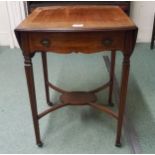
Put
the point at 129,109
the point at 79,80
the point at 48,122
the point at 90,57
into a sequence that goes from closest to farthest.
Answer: the point at 48,122 → the point at 129,109 → the point at 79,80 → the point at 90,57

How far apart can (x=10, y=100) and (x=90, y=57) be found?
1.14 m

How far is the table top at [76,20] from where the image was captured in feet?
3.11

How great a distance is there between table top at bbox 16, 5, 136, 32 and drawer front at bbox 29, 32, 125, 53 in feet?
0.09

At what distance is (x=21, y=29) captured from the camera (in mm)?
941

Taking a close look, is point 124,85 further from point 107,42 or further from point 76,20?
point 76,20

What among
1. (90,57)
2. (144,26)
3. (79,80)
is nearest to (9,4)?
(90,57)

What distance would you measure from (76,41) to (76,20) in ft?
0.48

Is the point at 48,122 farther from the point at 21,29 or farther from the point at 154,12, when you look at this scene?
the point at 154,12

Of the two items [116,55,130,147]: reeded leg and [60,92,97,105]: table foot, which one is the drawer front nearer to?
[116,55,130,147]: reeded leg

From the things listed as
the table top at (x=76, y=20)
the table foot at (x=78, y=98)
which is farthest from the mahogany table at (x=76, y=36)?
the table foot at (x=78, y=98)

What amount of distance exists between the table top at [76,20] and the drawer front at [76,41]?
0.03m

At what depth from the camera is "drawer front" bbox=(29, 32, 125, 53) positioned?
0.96 m

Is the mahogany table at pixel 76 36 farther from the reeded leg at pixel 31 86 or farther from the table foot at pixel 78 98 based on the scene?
the table foot at pixel 78 98

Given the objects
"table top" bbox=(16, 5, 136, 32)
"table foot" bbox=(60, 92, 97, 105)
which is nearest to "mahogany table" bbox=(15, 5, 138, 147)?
"table top" bbox=(16, 5, 136, 32)
